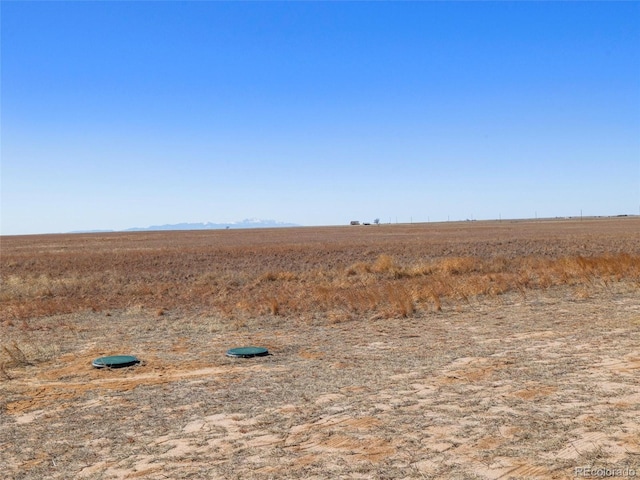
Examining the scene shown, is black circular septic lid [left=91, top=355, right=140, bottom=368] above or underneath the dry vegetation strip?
underneath

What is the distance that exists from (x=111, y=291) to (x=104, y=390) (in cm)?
1419

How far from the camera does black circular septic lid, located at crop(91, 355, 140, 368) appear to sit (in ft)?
32.6

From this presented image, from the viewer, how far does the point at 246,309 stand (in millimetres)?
16188

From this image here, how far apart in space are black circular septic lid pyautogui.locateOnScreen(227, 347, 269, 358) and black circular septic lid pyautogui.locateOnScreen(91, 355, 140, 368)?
1.62 meters

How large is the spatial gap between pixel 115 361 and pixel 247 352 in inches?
87.1

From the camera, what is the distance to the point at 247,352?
1050cm

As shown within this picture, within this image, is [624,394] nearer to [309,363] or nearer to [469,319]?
[309,363]

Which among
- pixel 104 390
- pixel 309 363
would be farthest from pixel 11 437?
pixel 309 363

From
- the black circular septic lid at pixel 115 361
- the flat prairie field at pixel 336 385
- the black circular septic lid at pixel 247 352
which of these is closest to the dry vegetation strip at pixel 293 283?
the flat prairie field at pixel 336 385

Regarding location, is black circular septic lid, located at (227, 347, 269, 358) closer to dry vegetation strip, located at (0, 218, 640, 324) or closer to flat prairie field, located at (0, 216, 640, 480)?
flat prairie field, located at (0, 216, 640, 480)

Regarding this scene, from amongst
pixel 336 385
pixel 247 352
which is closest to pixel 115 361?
pixel 247 352

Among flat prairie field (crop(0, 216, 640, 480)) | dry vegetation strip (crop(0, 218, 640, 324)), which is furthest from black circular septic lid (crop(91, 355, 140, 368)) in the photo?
dry vegetation strip (crop(0, 218, 640, 324))

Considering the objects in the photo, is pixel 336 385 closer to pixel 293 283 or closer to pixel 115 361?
pixel 115 361

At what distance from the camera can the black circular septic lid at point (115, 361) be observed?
9.93 meters
